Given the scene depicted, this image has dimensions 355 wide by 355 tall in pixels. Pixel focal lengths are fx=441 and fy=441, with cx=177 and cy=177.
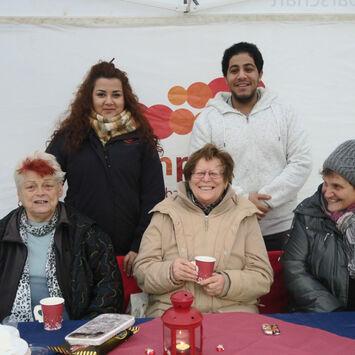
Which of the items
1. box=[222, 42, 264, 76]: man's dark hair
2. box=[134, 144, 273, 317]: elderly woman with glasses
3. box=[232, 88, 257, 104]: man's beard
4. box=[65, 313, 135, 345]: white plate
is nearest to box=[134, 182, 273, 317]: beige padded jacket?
box=[134, 144, 273, 317]: elderly woman with glasses

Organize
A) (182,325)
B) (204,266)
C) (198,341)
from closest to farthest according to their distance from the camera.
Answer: (182,325) < (198,341) < (204,266)

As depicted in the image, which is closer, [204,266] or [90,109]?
[204,266]

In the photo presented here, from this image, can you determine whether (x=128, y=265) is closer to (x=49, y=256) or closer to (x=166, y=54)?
(x=49, y=256)

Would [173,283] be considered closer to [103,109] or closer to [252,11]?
[103,109]

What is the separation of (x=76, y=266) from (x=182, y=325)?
3.57 feet

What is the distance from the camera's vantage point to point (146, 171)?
2963mm

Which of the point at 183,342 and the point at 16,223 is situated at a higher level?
the point at 16,223

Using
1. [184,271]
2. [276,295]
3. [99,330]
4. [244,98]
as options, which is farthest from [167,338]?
[244,98]

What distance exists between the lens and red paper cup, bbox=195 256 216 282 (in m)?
1.94

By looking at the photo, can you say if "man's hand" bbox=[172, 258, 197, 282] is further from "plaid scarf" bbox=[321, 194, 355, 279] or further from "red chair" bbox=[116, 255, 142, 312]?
"plaid scarf" bbox=[321, 194, 355, 279]

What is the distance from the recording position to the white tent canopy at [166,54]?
3525mm

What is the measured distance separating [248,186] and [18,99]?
1.97 meters

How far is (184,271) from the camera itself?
2115mm

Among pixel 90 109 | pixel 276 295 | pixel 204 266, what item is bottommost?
pixel 276 295
